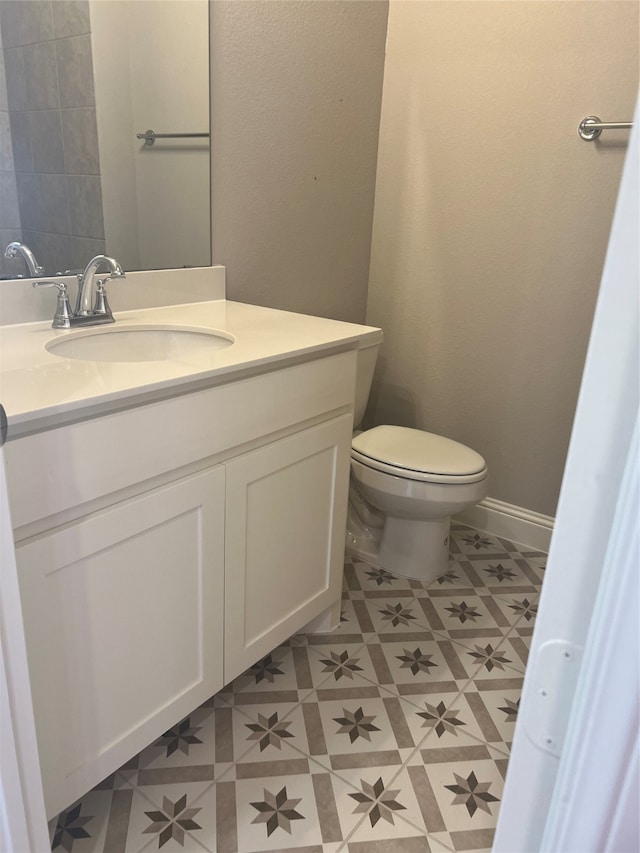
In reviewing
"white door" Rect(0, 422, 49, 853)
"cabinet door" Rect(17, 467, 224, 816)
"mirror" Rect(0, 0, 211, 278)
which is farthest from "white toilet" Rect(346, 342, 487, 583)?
"white door" Rect(0, 422, 49, 853)

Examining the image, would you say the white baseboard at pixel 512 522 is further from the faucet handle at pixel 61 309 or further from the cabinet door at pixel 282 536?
the faucet handle at pixel 61 309

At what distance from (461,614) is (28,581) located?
4.36 feet

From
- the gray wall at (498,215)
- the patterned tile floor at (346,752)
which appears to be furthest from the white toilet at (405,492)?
the gray wall at (498,215)

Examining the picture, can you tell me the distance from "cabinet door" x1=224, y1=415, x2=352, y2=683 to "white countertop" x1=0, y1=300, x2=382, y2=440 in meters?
0.20

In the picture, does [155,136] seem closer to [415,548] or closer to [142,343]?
[142,343]

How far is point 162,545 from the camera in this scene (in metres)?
1.17

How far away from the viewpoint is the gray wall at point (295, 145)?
1689 mm

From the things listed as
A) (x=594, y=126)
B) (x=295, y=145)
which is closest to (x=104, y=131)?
(x=295, y=145)

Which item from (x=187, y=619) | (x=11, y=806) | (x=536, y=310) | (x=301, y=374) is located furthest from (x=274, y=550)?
(x=536, y=310)

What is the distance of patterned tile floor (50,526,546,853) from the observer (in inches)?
48.8

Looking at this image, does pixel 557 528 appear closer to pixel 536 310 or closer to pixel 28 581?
pixel 28 581

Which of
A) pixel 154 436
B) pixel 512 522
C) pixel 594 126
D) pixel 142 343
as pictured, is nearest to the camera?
pixel 154 436

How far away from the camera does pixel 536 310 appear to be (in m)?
2.10

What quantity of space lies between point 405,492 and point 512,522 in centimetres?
60
